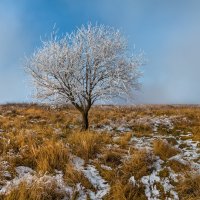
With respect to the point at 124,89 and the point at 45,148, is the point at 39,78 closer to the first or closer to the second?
the point at 124,89

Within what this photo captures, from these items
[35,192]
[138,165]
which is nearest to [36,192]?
[35,192]

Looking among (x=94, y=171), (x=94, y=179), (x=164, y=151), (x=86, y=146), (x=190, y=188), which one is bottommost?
(x=190, y=188)

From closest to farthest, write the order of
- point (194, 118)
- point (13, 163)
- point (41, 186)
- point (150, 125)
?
point (41, 186), point (13, 163), point (150, 125), point (194, 118)

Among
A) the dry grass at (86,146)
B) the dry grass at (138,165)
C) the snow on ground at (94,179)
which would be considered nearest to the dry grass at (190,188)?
the dry grass at (138,165)

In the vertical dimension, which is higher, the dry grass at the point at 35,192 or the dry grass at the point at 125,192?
the dry grass at the point at 35,192

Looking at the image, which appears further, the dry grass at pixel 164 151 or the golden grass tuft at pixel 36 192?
the dry grass at pixel 164 151

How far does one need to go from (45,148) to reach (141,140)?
4.81m

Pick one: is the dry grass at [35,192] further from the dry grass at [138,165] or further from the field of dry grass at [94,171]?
the dry grass at [138,165]

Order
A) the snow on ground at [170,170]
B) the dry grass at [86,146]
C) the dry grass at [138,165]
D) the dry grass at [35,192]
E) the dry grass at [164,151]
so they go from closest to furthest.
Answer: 1. the dry grass at [35,192]
2. the snow on ground at [170,170]
3. the dry grass at [138,165]
4. the dry grass at [86,146]
5. the dry grass at [164,151]

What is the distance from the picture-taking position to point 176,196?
748 centimetres

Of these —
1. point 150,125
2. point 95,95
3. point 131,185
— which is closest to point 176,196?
point 131,185

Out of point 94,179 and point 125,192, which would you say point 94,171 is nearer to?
point 94,179

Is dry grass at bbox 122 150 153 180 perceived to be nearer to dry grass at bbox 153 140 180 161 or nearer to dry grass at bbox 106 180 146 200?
dry grass at bbox 106 180 146 200

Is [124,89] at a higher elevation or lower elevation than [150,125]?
higher
